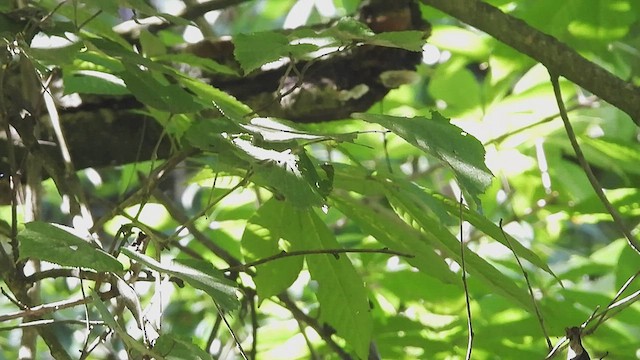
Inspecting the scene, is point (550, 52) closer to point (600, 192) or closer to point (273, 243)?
point (600, 192)

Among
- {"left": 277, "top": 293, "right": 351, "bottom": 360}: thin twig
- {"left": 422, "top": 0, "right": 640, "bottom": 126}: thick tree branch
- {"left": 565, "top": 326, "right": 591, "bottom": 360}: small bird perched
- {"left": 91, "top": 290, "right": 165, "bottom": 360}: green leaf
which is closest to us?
{"left": 91, "top": 290, "right": 165, "bottom": 360}: green leaf

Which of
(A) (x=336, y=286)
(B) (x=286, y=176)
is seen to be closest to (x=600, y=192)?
(A) (x=336, y=286)

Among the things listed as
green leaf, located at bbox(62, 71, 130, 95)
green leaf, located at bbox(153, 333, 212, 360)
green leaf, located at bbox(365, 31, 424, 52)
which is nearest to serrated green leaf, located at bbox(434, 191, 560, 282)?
green leaf, located at bbox(365, 31, 424, 52)

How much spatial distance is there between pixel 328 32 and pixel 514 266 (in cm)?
54

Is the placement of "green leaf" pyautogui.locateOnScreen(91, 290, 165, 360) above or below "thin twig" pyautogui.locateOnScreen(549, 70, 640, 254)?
below

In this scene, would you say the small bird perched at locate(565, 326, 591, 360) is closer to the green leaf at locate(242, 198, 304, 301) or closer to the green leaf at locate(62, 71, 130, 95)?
the green leaf at locate(242, 198, 304, 301)

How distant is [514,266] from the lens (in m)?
0.99

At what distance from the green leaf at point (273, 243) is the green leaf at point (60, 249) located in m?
0.29

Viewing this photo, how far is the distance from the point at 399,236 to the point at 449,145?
24 cm

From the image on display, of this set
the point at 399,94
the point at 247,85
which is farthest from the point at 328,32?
the point at 399,94

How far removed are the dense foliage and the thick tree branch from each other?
67 mm

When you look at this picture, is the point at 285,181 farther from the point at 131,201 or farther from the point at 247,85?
the point at 247,85

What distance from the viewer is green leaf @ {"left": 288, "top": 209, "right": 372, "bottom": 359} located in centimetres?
72

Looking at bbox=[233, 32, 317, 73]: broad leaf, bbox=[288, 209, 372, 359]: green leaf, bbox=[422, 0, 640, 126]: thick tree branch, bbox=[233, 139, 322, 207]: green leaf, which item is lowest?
bbox=[233, 139, 322, 207]: green leaf
